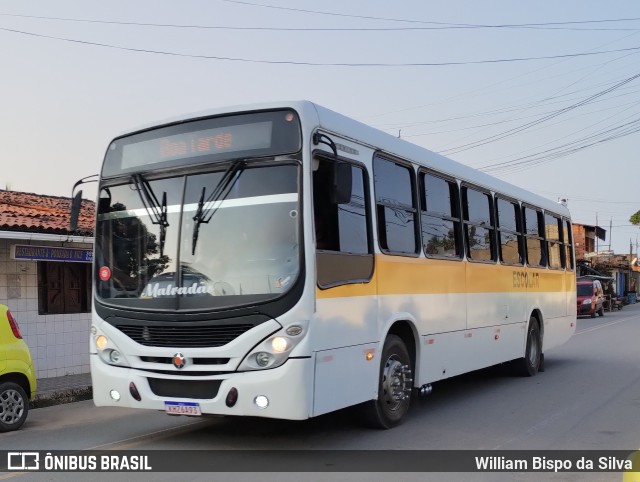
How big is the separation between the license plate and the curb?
488cm

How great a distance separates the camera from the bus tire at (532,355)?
12.8m

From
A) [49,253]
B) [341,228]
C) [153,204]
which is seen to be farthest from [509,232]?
[49,253]

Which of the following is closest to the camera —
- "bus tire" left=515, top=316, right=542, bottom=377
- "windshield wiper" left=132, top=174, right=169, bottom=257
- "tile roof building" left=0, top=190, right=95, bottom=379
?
"windshield wiper" left=132, top=174, right=169, bottom=257

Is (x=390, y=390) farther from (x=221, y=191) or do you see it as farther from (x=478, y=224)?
(x=478, y=224)

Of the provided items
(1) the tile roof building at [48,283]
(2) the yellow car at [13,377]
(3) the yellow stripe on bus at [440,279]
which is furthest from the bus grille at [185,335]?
(1) the tile roof building at [48,283]

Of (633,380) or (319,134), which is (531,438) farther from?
(633,380)

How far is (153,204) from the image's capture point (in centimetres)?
711

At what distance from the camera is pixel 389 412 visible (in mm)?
7977

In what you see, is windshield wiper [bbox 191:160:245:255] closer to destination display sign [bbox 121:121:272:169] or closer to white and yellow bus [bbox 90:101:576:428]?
white and yellow bus [bbox 90:101:576:428]

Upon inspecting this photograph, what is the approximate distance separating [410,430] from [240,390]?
2.62 metres

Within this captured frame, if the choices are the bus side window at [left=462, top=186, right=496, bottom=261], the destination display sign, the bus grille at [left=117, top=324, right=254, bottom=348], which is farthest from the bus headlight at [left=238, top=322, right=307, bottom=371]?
the bus side window at [left=462, top=186, right=496, bottom=261]

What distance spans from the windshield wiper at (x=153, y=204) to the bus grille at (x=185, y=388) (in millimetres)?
1238

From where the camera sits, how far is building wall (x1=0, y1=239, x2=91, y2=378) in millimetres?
12789

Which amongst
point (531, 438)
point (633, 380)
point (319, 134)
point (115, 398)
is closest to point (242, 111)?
point (319, 134)
